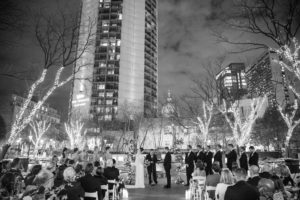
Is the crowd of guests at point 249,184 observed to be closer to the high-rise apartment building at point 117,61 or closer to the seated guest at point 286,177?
the seated guest at point 286,177

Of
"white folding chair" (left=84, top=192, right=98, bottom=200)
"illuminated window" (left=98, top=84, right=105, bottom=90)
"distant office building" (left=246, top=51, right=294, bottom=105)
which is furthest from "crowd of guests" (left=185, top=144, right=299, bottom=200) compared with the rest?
"illuminated window" (left=98, top=84, right=105, bottom=90)

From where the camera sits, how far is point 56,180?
19.4ft

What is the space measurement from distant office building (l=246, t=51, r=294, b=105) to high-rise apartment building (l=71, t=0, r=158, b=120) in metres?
50.1

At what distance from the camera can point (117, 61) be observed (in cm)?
8062

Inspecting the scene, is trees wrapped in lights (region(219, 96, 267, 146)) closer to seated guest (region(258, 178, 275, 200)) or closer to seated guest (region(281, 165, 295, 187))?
seated guest (region(281, 165, 295, 187))

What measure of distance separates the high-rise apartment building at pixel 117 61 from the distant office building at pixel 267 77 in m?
50.1

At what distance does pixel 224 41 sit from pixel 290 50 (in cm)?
327

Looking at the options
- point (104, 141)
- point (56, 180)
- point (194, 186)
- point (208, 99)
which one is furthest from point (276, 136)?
point (56, 180)

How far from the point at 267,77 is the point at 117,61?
60.6 metres

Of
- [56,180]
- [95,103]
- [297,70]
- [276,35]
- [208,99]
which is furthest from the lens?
[95,103]

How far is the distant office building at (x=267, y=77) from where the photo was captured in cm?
1784

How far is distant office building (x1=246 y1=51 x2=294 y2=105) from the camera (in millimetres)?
17836

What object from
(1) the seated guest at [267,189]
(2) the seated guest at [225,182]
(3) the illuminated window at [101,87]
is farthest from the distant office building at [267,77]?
(3) the illuminated window at [101,87]

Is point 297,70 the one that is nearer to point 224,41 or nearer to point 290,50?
point 290,50
